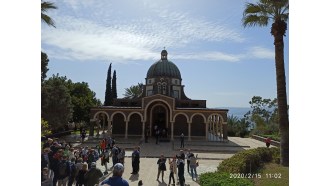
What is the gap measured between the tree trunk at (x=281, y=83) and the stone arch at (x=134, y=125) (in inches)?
790

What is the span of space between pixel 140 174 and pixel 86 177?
5668 mm

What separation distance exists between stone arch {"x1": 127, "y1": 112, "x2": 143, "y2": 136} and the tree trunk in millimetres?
20058

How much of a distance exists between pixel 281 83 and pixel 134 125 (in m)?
20.8

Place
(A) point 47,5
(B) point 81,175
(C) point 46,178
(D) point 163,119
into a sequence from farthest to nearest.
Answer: (D) point 163,119 < (A) point 47,5 < (B) point 81,175 < (C) point 46,178

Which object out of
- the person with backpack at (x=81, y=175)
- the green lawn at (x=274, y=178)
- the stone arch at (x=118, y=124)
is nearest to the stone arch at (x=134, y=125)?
the stone arch at (x=118, y=124)

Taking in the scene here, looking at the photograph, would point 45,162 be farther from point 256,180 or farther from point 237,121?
point 237,121

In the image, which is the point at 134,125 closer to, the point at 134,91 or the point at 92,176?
the point at 134,91

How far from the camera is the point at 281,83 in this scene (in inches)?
507

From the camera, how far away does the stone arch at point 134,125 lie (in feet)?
103

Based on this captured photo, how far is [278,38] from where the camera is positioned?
12906 millimetres

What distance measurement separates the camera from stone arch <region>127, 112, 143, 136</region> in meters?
31.3

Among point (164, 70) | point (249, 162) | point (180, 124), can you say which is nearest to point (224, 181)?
point (249, 162)

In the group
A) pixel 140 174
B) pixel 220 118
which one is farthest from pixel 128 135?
pixel 140 174

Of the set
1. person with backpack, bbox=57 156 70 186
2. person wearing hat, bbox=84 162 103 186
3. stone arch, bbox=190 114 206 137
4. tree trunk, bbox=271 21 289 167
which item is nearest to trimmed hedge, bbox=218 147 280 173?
tree trunk, bbox=271 21 289 167
